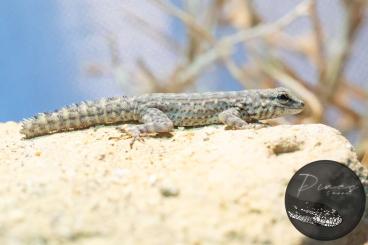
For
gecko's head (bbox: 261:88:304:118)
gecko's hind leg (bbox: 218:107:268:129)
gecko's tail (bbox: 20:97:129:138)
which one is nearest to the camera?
gecko's hind leg (bbox: 218:107:268:129)

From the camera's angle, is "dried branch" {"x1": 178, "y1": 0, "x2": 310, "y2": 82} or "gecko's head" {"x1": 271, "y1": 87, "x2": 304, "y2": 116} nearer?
"gecko's head" {"x1": 271, "y1": 87, "x2": 304, "y2": 116}

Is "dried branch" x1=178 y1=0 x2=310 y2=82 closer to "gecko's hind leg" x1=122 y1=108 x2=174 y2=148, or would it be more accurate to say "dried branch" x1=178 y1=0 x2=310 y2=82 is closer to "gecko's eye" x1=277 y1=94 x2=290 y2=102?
"gecko's eye" x1=277 y1=94 x2=290 y2=102

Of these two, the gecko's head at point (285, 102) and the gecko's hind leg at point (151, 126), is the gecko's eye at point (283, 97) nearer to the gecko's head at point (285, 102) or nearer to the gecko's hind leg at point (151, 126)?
the gecko's head at point (285, 102)

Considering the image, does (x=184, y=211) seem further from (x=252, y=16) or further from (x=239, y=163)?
(x=252, y=16)

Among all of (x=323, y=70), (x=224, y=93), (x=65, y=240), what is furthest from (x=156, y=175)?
(x=323, y=70)

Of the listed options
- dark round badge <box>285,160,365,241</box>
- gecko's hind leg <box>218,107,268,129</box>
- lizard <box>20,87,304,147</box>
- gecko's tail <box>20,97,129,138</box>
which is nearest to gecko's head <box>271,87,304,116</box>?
lizard <box>20,87,304,147</box>

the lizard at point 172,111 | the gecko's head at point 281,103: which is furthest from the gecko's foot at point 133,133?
the gecko's head at point 281,103
